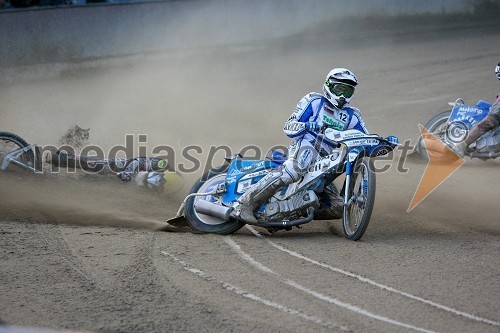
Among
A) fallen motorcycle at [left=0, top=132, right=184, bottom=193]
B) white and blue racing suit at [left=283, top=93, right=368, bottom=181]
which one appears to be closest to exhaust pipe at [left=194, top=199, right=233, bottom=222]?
white and blue racing suit at [left=283, top=93, right=368, bottom=181]

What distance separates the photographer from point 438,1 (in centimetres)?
2142

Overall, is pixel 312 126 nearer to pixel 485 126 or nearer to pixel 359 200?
pixel 359 200

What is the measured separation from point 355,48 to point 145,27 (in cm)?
527

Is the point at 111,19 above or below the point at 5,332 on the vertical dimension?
above

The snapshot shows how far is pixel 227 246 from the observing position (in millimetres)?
8711

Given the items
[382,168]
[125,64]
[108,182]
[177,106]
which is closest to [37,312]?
[108,182]

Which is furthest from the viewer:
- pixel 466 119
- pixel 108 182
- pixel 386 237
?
pixel 466 119

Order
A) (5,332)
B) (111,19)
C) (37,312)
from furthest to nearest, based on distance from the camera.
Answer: (111,19) < (37,312) < (5,332)

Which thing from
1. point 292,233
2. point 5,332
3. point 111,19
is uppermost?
point 111,19

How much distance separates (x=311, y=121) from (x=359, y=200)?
1.09 meters

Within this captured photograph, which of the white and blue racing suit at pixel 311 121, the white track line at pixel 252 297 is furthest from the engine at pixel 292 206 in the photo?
the white track line at pixel 252 297

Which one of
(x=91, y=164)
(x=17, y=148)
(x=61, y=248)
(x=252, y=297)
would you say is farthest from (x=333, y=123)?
(x=17, y=148)

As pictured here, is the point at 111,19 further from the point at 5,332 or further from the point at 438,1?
the point at 5,332

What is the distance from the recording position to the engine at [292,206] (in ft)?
29.6
